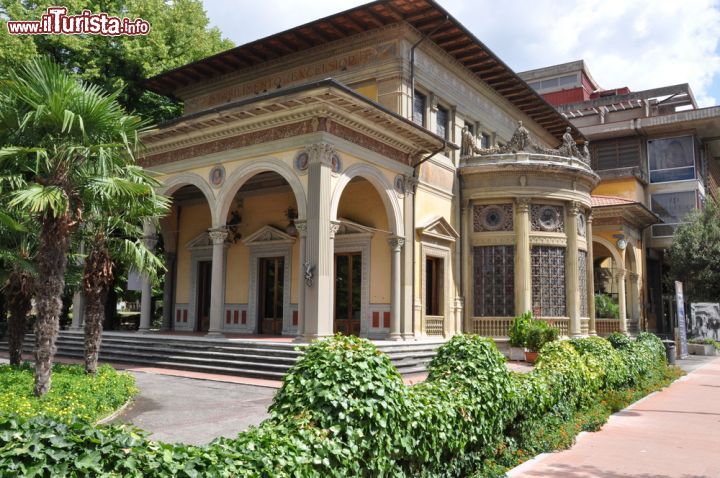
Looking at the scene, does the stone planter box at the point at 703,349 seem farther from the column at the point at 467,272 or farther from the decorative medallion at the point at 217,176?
the decorative medallion at the point at 217,176

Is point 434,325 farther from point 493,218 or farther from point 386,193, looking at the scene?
point 386,193

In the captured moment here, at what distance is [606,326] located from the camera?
26234 millimetres

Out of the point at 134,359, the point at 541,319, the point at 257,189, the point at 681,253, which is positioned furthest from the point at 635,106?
the point at 134,359

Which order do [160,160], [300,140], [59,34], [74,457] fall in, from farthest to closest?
[59,34], [160,160], [300,140], [74,457]

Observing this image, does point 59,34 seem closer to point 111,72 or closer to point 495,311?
point 111,72

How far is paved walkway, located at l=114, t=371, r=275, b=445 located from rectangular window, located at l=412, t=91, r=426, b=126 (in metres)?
10.8

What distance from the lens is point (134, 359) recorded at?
637 inches

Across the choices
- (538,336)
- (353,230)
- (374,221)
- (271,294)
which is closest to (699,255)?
(538,336)

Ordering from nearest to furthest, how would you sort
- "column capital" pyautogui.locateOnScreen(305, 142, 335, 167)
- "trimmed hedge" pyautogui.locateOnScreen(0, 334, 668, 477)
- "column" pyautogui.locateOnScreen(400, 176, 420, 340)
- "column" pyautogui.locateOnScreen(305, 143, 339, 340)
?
"trimmed hedge" pyautogui.locateOnScreen(0, 334, 668, 477) → "column" pyautogui.locateOnScreen(305, 143, 339, 340) → "column capital" pyautogui.locateOnScreen(305, 142, 335, 167) → "column" pyautogui.locateOnScreen(400, 176, 420, 340)

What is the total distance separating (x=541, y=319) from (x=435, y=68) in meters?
9.06

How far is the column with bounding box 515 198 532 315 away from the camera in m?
19.8

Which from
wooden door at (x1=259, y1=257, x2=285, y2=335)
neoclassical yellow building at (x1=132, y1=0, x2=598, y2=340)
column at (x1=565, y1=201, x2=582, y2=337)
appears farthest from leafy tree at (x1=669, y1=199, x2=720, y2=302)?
wooden door at (x1=259, y1=257, x2=285, y2=335)

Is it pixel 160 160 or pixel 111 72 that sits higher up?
pixel 111 72

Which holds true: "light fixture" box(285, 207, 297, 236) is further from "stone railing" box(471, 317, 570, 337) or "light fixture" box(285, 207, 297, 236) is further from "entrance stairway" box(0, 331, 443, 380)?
"stone railing" box(471, 317, 570, 337)
